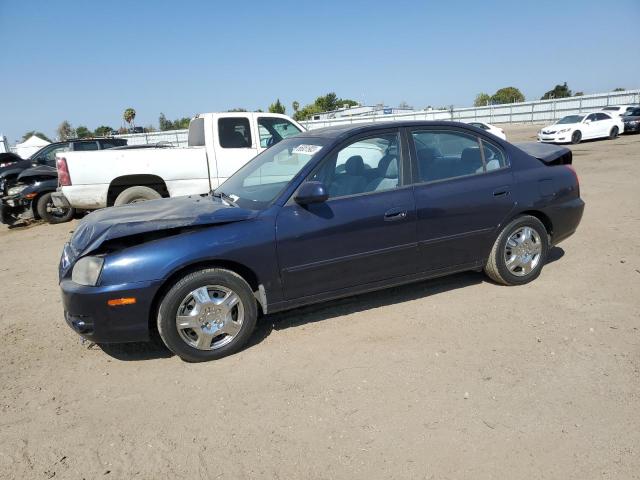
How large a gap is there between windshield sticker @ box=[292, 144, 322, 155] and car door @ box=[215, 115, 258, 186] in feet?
13.4

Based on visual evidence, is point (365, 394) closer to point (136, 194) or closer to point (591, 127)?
point (136, 194)

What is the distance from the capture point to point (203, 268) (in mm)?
3432

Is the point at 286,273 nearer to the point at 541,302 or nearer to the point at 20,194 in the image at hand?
the point at 541,302

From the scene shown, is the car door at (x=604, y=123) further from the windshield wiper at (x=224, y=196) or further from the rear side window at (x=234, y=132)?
the windshield wiper at (x=224, y=196)

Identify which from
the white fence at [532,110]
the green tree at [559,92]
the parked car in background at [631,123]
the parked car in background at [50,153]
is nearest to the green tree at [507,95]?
the green tree at [559,92]

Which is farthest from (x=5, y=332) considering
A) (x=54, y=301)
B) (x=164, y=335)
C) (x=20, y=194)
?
(x=20, y=194)

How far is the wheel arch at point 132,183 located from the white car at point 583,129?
758 inches

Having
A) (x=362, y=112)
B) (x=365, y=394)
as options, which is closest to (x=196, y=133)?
(x=365, y=394)

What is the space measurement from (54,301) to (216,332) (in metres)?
2.55

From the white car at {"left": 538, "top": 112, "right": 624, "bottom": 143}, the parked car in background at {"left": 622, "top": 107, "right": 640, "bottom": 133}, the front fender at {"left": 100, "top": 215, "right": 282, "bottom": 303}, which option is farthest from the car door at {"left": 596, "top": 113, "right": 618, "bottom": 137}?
the front fender at {"left": 100, "top": 215, "right": 282, "bottom": 303}

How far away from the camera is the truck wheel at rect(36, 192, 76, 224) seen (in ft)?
31.6

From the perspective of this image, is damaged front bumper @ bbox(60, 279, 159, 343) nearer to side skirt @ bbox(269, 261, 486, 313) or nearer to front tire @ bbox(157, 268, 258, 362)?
front tire @ bbox(157, 268, 258, 362)

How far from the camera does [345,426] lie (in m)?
2.70

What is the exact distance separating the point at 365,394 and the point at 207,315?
127 centimetres
